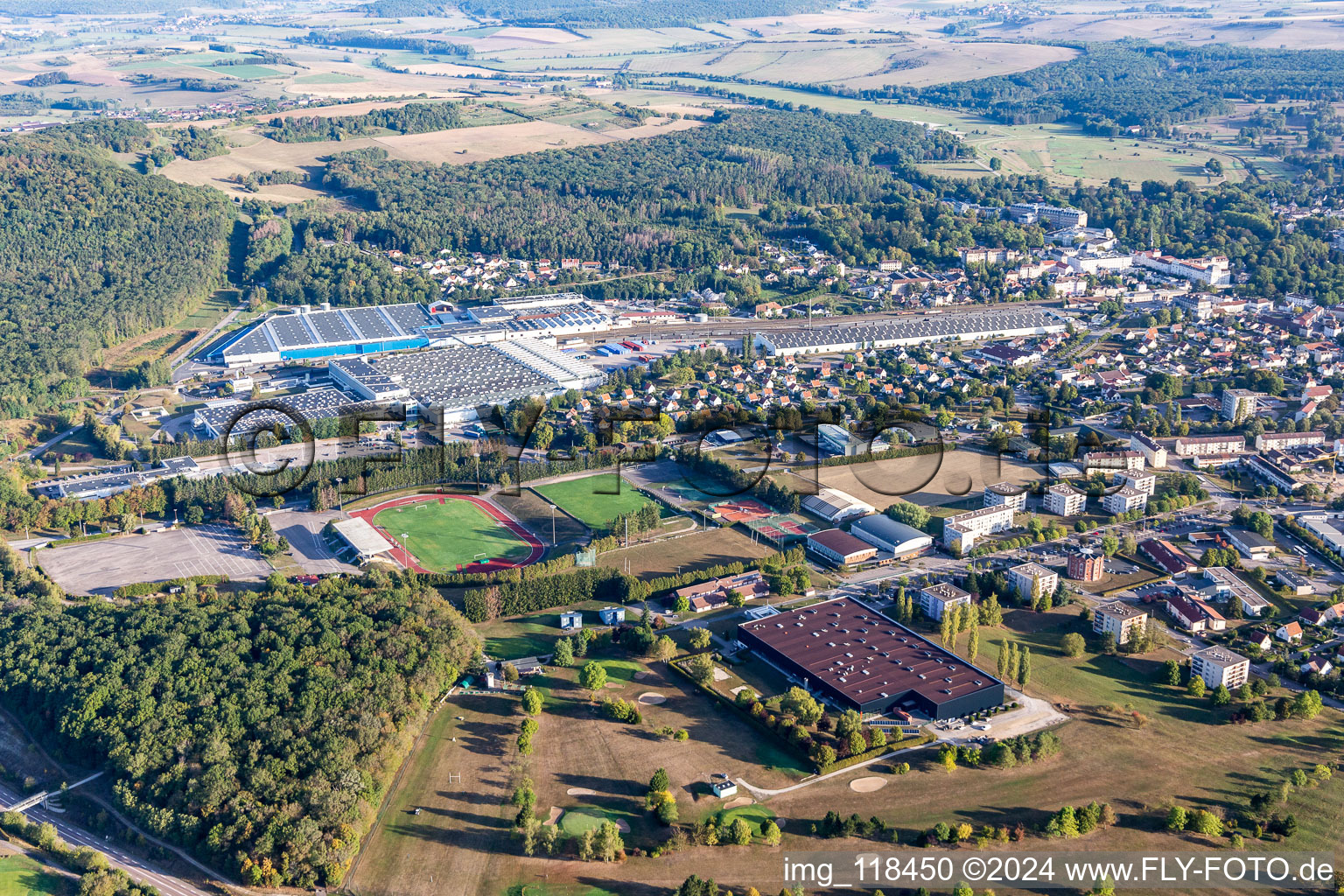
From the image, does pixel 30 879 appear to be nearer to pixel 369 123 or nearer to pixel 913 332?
pixel 913 332

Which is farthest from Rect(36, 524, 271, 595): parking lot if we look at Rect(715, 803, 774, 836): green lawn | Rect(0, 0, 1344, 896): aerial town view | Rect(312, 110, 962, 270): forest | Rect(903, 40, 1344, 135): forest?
Rect(903, 40, 1344, 135): forest

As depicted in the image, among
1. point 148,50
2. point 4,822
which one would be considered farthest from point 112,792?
point 148,50

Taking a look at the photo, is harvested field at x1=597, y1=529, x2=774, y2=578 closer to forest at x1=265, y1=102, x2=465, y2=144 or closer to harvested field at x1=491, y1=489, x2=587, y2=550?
harvested field at x1=491, y1=489, x2=587, y2=550

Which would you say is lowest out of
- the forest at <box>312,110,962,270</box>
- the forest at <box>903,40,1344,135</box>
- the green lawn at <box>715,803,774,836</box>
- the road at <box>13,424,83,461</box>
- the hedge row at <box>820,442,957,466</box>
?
the green lawn at <box>715,803,774,836</box>

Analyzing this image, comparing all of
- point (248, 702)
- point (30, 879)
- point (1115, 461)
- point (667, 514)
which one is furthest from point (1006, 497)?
point (30, 879)

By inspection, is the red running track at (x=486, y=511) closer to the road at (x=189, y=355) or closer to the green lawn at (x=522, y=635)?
the green lawn at (x=522, y=635)

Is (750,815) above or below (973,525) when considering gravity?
below

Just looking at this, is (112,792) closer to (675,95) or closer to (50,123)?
(50,123)
